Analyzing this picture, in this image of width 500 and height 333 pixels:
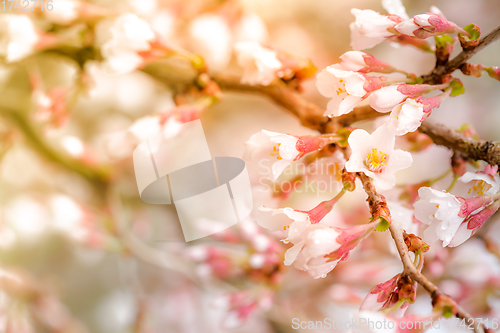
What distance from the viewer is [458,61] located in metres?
0.27

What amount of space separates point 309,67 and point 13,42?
0.34 meters

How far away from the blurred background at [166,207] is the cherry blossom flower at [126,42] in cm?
9

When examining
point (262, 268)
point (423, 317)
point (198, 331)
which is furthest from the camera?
point (198, 331)

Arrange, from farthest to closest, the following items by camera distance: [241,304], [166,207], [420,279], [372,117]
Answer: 1. [166,207]
2. [241,304]
3. [372,117]
4. [420,279]

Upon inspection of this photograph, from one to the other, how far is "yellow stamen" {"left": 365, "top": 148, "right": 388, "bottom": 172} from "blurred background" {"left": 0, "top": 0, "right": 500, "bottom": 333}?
0.24 m

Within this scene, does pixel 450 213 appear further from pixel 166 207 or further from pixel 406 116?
pixel 166 207

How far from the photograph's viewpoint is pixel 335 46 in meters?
0.67

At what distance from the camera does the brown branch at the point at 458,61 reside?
0.82 feet

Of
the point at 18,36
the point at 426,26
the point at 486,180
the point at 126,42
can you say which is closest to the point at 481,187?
the point at 486,180

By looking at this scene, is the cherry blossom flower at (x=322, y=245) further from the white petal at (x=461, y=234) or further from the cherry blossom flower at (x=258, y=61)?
the cherry blossom flower at (x=258, y=61)

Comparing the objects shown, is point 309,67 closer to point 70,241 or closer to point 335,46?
point 335,46

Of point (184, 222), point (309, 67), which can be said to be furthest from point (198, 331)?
point (309, 67)

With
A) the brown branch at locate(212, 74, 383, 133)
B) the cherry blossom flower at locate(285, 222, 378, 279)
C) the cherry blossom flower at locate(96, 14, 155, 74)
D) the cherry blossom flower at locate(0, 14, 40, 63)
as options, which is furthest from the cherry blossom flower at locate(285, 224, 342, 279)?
the cherry blossom flower at locate(0, 14, 40, 63)

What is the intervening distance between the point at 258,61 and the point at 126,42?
5.3 inches
